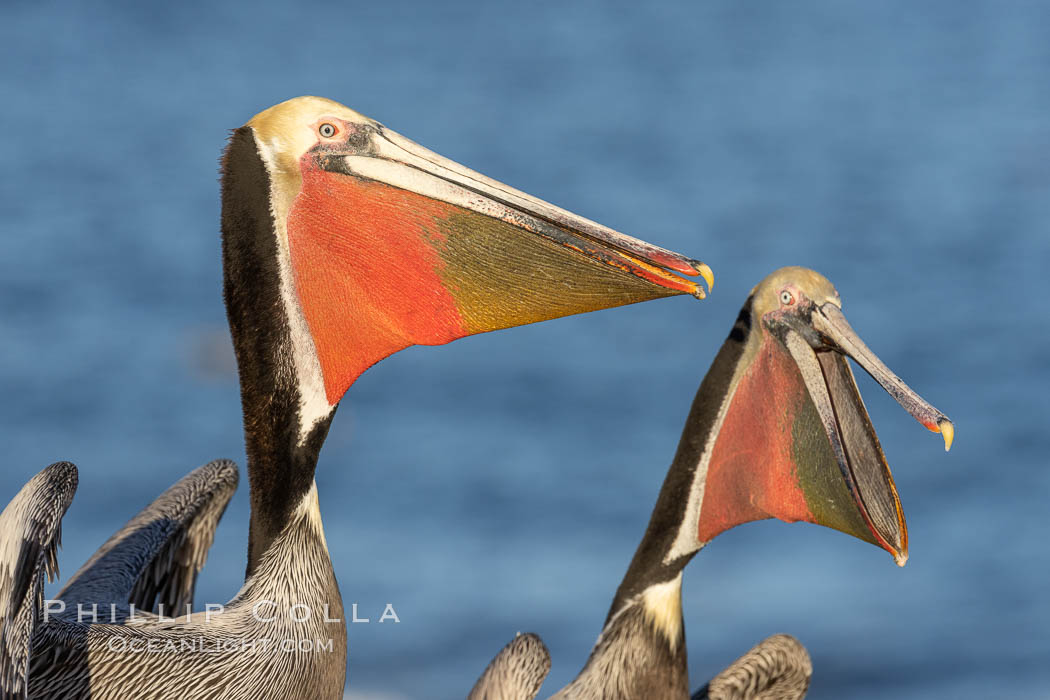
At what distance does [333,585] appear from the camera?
Answer: 4504 millimetres

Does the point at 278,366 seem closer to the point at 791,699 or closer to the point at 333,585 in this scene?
the point at 333,585

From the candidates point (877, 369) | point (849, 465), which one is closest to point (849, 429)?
point (849, 465)

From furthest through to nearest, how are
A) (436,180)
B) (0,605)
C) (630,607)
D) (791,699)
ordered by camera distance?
(791,699) < (630,607) < (436,180) < (0,605)

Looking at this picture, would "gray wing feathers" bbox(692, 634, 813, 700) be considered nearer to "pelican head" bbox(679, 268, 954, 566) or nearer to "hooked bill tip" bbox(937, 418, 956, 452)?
"pelican head" bbox(679, 268, 954, 566)

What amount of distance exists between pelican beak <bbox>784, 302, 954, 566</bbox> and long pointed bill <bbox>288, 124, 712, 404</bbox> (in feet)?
4.52

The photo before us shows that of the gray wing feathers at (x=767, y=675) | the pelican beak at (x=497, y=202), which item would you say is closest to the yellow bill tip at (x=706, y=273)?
the pelican beak at (x=497, y=202)

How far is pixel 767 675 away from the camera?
20.5 ft

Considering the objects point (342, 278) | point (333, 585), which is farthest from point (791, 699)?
point (342, 278)

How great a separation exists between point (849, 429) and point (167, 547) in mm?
2663

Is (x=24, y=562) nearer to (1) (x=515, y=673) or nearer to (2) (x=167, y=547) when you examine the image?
(1) (x=515, y=673)

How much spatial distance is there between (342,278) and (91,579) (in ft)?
5.21

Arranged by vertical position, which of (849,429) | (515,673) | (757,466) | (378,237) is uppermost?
(849,429)

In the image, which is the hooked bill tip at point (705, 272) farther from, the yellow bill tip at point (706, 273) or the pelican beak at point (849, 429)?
the pelican beak at point (849, 429)

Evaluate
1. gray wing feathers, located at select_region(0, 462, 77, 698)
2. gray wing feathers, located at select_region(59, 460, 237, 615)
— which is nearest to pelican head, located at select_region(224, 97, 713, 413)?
gray wing feathers, located at select_region(0, 462, 77, 698)
